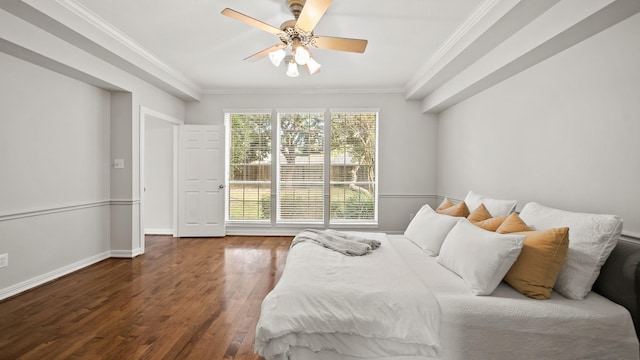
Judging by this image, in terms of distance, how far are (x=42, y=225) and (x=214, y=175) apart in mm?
2495

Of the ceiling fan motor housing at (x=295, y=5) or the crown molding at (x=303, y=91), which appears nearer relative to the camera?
the ceiling fan motor housing at (x=295, y=5)

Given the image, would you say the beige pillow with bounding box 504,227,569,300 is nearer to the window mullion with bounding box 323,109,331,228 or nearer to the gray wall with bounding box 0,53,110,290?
the window mullion with bounding box 323,109,331,228

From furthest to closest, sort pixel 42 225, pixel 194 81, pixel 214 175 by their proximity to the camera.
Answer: pixel 214 175
pixel 194 81
pixel 42 225

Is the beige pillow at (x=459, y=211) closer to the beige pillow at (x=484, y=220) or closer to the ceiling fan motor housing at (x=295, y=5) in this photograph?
the beige pillow at (x=484, y=220)

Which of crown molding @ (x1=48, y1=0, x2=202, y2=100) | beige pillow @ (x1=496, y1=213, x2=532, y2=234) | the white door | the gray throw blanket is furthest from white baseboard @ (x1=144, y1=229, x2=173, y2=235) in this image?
beige pillow @ (x1=496, y1=213, x2=532, y2=234)

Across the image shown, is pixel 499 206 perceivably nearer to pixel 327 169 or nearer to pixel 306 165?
pixel 327 169

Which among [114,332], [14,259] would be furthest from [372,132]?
[14,259]

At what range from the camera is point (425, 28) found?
10.2ft

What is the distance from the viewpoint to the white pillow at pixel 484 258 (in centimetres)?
180

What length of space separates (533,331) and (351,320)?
3.19 feet

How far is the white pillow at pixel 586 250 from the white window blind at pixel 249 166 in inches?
178

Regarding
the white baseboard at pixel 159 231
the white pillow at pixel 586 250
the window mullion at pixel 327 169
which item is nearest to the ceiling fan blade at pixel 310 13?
the white pillow at pixel 586 250

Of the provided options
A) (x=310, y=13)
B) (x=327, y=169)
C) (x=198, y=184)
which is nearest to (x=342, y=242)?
(x=310, y=13)

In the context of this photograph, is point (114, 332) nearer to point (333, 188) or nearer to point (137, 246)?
point (137, 246)
